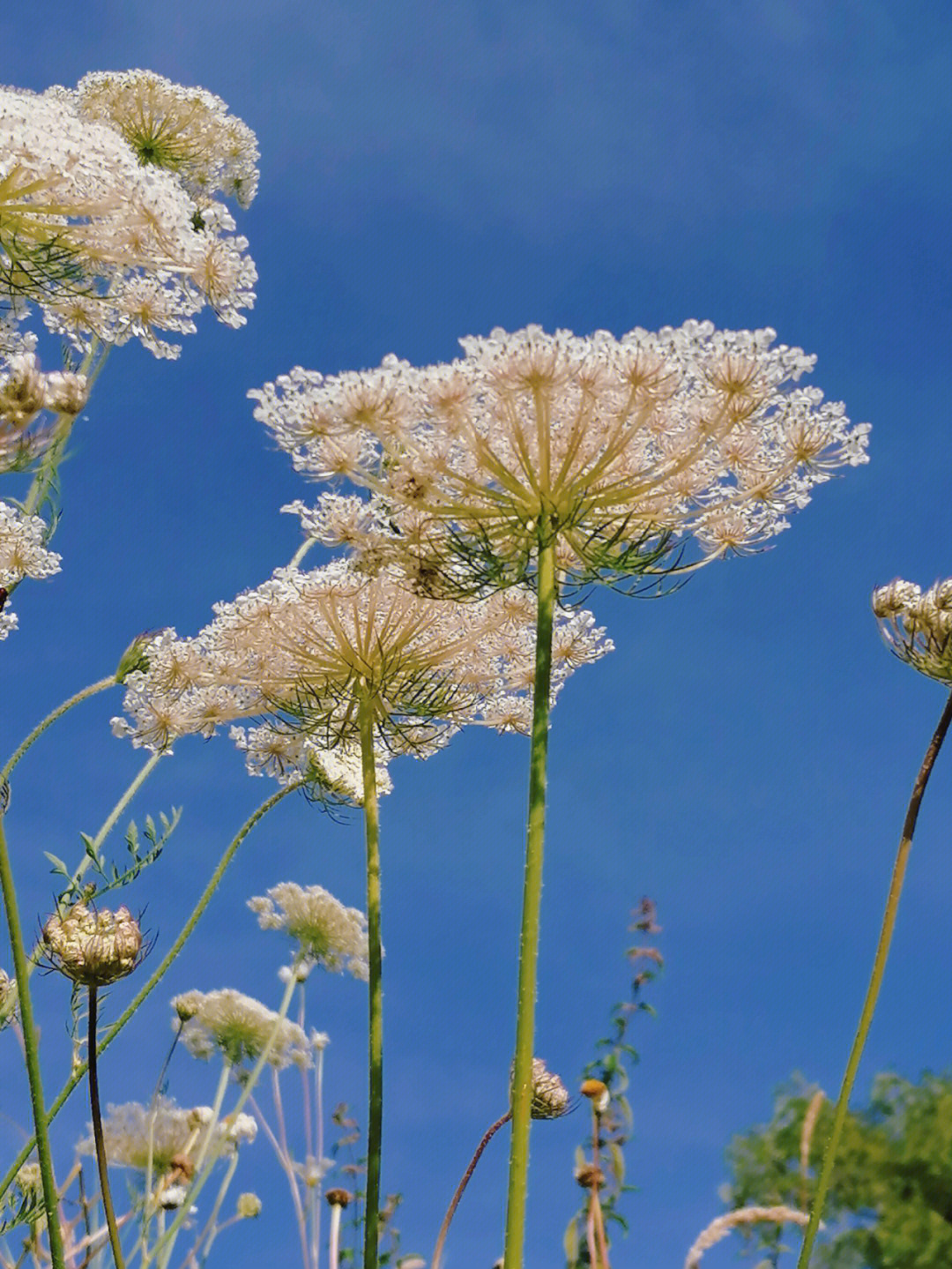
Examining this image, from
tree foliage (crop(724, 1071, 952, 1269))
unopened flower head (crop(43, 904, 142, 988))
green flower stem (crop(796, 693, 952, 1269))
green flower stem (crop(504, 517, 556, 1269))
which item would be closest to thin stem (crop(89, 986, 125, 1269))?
unopened flower head (crop(43, 904, 142, 988))

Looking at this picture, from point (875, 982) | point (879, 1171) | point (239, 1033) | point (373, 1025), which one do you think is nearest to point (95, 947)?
point (373, 1025)

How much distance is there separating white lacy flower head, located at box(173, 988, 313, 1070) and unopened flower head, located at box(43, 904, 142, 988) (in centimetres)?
322

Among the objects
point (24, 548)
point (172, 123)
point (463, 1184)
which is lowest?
point (463, 1184)

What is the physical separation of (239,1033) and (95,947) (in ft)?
11.9

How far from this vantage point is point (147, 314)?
5.26 meters

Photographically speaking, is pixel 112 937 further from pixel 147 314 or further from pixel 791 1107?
pixel 791 1107

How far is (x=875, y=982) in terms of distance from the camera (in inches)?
118

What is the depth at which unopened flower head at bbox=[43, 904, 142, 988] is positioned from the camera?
3330 millimetres

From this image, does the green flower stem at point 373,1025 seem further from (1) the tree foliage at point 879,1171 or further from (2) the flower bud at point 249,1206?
(1) the tree foliage at point 879,1171

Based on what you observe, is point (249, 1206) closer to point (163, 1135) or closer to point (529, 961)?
point (163, 1135)

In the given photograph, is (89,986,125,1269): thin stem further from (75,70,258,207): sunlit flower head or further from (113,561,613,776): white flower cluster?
(75,70,258,207): sunlit flower head

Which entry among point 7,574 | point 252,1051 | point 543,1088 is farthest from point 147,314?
point 252,1051

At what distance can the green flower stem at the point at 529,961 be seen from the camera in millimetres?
2270

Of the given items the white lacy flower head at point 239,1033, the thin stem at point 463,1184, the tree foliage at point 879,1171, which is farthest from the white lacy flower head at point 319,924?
the tree foliage at point 879,1171
